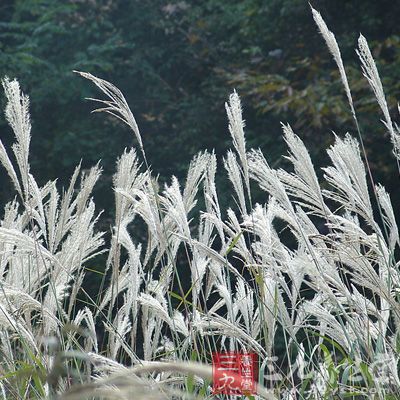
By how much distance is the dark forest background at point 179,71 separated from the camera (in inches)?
329

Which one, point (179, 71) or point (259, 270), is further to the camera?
point (179, 71)

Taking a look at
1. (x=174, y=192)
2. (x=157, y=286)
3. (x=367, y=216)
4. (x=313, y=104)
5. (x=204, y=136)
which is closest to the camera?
(x=367, y=216)

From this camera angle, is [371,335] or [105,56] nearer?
[371,335]

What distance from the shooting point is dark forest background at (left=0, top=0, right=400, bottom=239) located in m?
8.35

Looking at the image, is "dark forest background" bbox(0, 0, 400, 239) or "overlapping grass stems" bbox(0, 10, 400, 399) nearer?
"overlapping grass stems" bbox(0, 10, 400, 399)

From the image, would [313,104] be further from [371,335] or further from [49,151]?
[371,335]

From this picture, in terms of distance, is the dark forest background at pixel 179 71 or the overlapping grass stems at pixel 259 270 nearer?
the overlapping grass stems at pixel 259 270

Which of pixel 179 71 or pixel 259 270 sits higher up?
pixel 179 71

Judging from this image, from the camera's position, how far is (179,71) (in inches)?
396

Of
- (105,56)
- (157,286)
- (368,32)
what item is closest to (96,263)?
(105,56)

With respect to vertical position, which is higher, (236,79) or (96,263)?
(236,79)

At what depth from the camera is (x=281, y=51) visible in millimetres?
9242

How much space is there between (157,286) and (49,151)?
6.95 m

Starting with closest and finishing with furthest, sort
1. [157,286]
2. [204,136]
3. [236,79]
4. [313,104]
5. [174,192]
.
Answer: [174,192], [157,286], [313,104], [236,79], [204,136]
